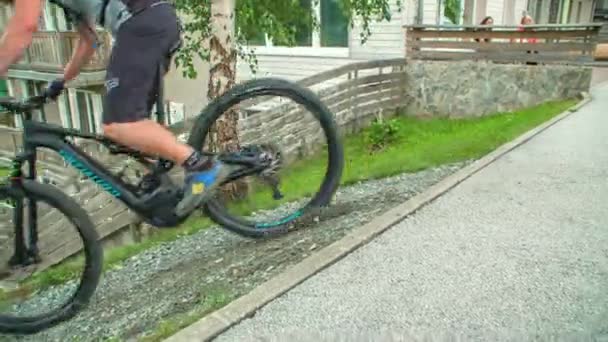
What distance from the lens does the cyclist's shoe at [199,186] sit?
3037mm

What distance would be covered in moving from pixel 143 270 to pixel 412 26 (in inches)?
399

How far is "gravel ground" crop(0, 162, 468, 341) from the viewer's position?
3.15m

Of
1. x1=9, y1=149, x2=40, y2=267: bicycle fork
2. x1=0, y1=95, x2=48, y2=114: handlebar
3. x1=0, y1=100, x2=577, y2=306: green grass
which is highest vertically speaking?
x1=0, y1=95, x2=48, y2=114: handlebar

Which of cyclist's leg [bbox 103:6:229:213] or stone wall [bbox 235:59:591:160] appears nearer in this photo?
cyclist's leg [bbox 103:6:229:213]

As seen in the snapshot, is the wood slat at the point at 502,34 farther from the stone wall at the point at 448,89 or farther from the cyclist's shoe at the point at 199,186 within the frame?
the cyclist's shoe at the point at 199,186

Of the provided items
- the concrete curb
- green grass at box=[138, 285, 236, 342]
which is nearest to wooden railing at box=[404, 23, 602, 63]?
the concrete curb

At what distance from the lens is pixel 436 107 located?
1275cm

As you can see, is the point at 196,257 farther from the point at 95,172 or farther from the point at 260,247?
the point at 95,172

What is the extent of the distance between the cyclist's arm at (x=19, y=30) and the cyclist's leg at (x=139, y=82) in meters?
0.44

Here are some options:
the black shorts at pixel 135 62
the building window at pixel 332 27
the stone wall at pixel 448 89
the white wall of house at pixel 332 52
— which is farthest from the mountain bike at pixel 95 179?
the building window at pixel 332 27

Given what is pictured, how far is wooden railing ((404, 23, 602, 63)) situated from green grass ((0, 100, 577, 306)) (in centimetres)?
132

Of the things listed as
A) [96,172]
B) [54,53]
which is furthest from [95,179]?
[54,53]

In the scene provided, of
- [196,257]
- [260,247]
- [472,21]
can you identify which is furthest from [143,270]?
[472,21]

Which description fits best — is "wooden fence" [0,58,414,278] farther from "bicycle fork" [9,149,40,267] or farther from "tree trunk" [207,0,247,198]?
"tree trunk" [207,0,247,198]
